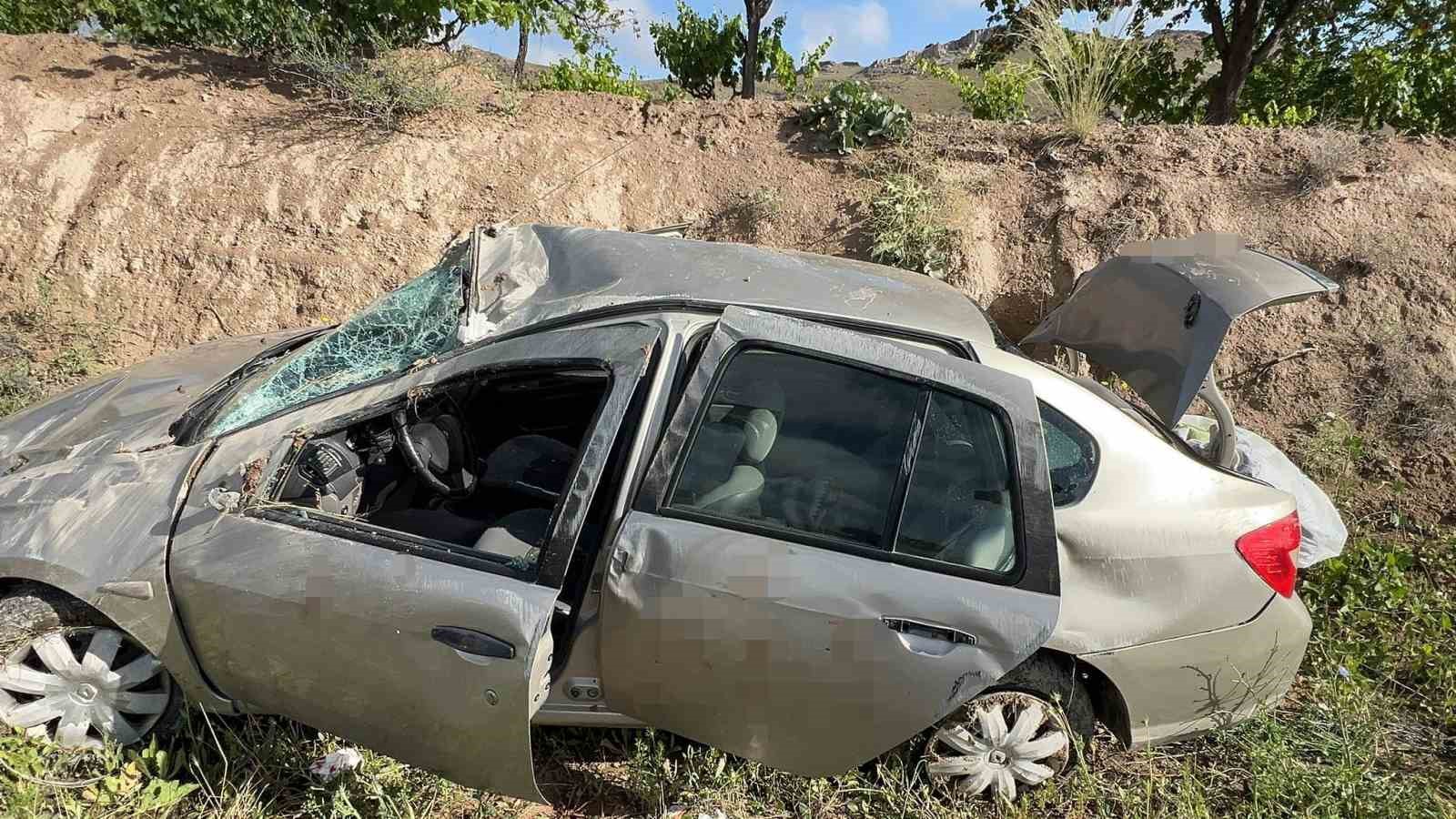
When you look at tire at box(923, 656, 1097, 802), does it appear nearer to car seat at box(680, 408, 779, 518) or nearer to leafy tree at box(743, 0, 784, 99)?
car seat at box(680, 408, 779, 518)

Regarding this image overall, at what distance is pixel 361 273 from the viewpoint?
641cm

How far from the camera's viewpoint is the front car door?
236 cm

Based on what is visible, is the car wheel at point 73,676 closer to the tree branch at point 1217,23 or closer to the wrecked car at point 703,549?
the wrecked car at point 703,549

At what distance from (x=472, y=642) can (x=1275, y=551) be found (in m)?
2.50

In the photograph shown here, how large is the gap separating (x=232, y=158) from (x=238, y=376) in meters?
4.37

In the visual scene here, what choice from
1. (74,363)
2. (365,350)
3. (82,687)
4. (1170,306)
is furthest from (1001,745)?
(74,363)

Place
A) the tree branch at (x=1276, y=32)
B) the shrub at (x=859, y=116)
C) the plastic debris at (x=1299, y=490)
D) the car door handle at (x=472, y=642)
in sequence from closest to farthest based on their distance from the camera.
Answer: the car door handle at (x=472, y=642)
the plastic debris at (x=1299, y=490)
the shrub at (x=859, y=116)
the tree branch at (x=1276, y=32)

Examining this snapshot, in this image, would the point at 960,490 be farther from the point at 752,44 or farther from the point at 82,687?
the point at 752,44

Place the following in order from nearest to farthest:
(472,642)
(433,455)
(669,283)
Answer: (472,642) → (669,283) → (433,455)

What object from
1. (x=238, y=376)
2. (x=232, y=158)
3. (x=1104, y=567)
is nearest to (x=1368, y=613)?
(x=1104, y=567)

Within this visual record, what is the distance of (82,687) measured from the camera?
2764 millimetres

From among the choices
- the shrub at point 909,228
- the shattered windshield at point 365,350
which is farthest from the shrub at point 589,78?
the shattered windshield at point 365,350

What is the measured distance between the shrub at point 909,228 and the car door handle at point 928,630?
13.2 feet

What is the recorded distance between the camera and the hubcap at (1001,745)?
2.80 meters
